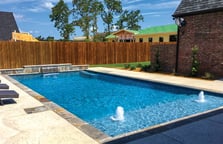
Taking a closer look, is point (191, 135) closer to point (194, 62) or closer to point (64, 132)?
point (64, 132)

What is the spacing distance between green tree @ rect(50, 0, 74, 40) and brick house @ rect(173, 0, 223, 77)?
3629cm

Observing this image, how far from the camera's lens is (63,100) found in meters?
8.33

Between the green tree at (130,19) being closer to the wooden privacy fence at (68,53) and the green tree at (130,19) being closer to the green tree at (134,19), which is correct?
the green tree at (134,19)

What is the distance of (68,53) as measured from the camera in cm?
1708

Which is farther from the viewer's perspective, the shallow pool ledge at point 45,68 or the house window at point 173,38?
the house window at point 173,38

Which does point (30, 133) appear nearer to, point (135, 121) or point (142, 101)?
A: point (135, 121)

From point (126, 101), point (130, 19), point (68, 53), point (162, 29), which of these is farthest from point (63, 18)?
point (126, 101)

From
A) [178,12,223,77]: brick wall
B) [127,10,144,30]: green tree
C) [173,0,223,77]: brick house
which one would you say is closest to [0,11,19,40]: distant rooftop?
[173,0,223,77]: brick house

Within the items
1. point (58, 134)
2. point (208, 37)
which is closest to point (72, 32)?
point (208, 37)

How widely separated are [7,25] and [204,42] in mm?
25183

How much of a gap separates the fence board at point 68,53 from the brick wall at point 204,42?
756 cm

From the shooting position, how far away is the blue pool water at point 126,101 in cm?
562

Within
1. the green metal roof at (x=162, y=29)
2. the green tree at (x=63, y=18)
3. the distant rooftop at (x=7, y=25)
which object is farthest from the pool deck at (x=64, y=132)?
the green tree at (x=63, y=18)

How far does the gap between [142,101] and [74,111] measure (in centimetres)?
259
